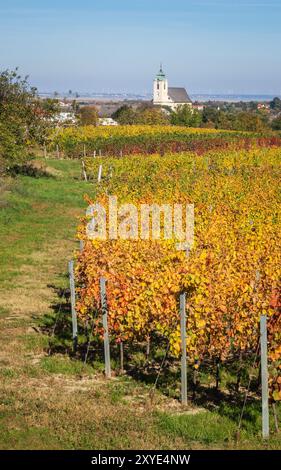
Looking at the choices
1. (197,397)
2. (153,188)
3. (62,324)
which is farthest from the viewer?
(153,188)

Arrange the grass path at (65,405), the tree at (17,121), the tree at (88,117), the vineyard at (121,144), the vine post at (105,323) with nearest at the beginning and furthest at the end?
the grass path at (65,405)
the vine post at (105,323)
the tree at (17,121)
the vineyard at (121,144)
the tree at (88,117)

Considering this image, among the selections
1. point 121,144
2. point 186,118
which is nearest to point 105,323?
point 121,144

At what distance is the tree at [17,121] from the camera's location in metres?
24.4

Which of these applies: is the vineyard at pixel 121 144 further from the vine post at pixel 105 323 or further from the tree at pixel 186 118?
the tree at pixel 186 118

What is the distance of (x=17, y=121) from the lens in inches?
1008

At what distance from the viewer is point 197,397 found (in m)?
7.89

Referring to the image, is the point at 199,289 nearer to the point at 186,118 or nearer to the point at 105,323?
the point at 105,323

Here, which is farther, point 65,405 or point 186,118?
point 186,118

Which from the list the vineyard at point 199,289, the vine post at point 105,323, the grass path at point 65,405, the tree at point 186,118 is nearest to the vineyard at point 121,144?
the vineyard at point 199,289

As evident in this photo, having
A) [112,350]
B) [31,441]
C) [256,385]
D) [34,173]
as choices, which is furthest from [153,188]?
[31,441]

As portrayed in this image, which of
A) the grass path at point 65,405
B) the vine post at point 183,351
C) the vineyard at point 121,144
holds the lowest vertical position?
the grass path at point 65,405
